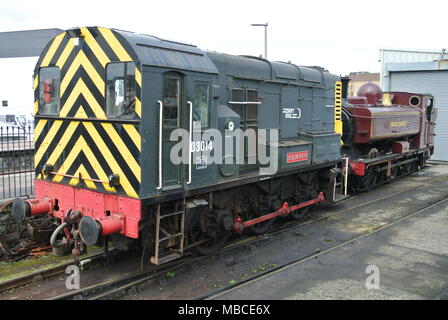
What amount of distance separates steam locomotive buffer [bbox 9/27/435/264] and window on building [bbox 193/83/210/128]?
0.10 feet

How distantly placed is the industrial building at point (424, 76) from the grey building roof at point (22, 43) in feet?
68.5

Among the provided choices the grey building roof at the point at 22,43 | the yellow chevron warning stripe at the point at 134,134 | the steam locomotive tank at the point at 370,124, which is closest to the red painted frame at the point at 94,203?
the yellow chevron warning stripe at the point at 134,134

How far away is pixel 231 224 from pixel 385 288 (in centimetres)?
278

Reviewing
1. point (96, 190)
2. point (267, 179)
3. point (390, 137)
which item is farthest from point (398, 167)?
point (96, 190)

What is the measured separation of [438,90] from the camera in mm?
24516

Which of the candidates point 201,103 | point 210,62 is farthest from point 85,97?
point 210,62

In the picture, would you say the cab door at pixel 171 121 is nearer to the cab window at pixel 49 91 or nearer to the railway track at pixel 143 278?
the railway track at pixel 143 278

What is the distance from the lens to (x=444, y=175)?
18359 mm

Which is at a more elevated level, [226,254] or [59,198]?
[59,198]

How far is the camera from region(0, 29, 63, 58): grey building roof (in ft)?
75.2

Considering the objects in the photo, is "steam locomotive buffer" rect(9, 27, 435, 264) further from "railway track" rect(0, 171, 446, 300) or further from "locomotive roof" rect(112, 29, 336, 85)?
"railway track" rect(0, 171, 446, 300)

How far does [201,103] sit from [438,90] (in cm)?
2241

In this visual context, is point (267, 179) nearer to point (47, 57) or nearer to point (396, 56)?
point (47, 57)

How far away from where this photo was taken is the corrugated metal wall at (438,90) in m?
24.3
